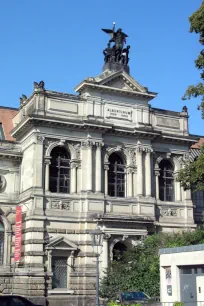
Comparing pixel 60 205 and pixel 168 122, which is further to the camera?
pixel 168 122

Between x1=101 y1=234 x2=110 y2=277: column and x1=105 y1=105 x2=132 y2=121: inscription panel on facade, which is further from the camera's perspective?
x1=105 y1=105 x2=132 y2=121: inscription panel on facade

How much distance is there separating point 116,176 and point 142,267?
8.36 meters

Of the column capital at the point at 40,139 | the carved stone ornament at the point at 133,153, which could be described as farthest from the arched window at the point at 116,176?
the column capital at the point at 40,139

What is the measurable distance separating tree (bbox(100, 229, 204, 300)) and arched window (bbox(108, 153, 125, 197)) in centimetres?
455

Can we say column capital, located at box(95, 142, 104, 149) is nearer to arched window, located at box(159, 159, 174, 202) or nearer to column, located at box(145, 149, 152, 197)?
column, located at box(145, 149, 152, 197)

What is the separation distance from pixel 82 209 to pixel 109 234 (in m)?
2.76

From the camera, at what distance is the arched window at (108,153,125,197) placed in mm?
39156

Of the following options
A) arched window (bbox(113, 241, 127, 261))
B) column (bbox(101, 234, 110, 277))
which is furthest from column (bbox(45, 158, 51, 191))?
arched window (bbox(113, 241, 127, 261))

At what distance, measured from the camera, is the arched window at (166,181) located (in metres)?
41.4

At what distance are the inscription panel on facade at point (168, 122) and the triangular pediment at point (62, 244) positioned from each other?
42.6 ft

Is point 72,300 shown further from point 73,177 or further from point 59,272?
point 73,177

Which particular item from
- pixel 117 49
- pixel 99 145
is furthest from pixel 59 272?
pixel 117 49

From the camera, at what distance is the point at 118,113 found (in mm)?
40188

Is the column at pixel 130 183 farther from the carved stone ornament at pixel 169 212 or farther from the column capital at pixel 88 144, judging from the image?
the column capital at pixel 88 144
